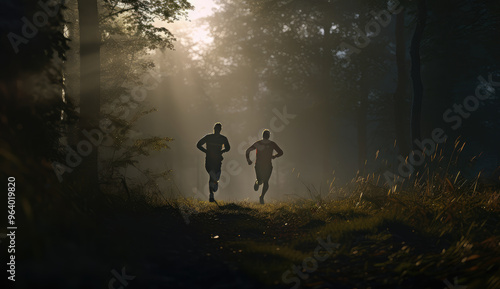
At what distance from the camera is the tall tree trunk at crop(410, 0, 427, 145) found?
12.0 meters

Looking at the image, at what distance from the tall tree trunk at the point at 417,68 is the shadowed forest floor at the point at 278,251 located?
7.01 m

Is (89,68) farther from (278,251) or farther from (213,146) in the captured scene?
(278,251)

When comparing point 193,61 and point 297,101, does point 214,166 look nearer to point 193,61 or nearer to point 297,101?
point 297,101

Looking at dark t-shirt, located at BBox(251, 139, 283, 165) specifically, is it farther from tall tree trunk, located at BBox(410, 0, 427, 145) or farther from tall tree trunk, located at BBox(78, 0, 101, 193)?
tall tree trunk, located at BBox(78, 0, 101, 193)

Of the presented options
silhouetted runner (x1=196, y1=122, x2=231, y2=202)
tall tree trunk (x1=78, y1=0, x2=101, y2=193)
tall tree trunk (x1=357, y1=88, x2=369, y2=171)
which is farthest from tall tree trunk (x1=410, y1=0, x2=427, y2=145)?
tall tree trunk (x1=357, y1=88, x2=369, y2=171)

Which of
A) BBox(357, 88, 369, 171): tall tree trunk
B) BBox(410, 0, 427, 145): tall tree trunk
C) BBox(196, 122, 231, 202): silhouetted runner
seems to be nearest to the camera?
BBox(196, 122, 231, 202): silhouetted runner

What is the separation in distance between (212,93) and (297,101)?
8522 mm

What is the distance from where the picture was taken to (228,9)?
34125 mm

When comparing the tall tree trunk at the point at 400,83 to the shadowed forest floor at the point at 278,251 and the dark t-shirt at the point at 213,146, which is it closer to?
the dark t-shirt at the point at 213,146

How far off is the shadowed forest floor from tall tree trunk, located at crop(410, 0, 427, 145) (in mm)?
7013

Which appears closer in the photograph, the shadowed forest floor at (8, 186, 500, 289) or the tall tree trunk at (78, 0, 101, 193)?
the shadowed forest floor at (8, 186, 500, 289)

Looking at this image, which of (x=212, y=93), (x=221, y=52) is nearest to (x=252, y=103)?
(x=212, y=93)

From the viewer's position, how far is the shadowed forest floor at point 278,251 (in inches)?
129

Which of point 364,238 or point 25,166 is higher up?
point 25,166
